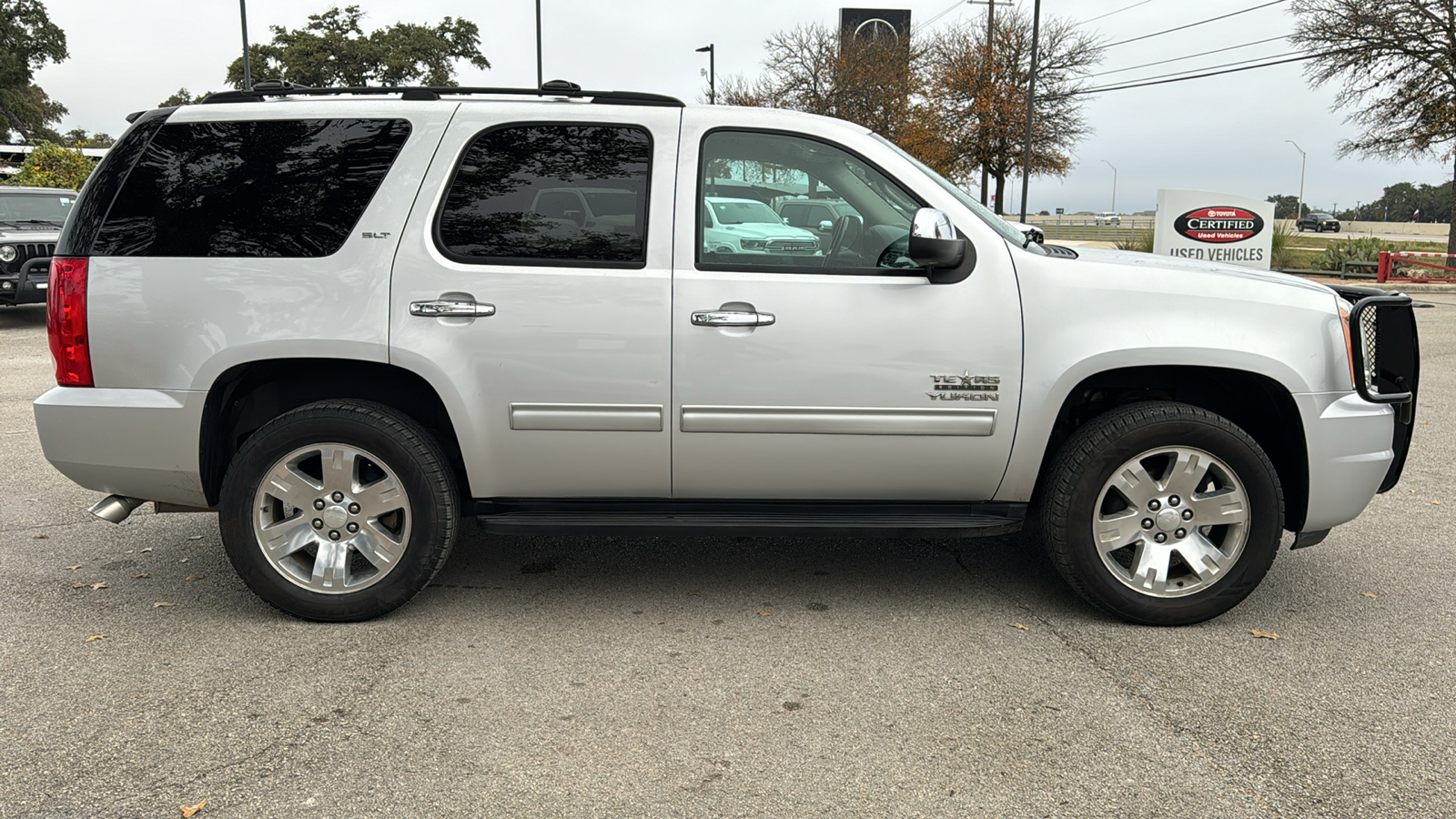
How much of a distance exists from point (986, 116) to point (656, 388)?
3606 centimetres

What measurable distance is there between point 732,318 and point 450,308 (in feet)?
3.25

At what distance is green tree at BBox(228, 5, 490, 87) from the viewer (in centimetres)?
6269

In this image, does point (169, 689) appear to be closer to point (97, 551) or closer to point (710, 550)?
point (97, 551)

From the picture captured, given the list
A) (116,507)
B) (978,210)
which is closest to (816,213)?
(978,210)

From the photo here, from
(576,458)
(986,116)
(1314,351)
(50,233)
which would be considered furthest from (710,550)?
(986,116)

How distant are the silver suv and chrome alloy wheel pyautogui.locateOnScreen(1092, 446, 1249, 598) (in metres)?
0.01

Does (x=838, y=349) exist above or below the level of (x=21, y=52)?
below

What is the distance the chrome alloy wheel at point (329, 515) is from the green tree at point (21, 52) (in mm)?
66812

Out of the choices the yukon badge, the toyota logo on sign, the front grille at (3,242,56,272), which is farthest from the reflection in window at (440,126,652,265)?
the toyota logo on sign

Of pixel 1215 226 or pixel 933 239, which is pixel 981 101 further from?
pixel 933 239

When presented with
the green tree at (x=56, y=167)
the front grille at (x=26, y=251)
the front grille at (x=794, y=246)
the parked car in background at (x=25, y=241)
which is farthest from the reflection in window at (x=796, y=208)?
the green tree at (x=56, y=167)

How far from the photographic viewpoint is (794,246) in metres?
3.93

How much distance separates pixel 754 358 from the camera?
385cm

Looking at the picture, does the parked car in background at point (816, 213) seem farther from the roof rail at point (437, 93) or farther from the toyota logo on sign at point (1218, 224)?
the toyota logo on sign at point (1218, 224)
